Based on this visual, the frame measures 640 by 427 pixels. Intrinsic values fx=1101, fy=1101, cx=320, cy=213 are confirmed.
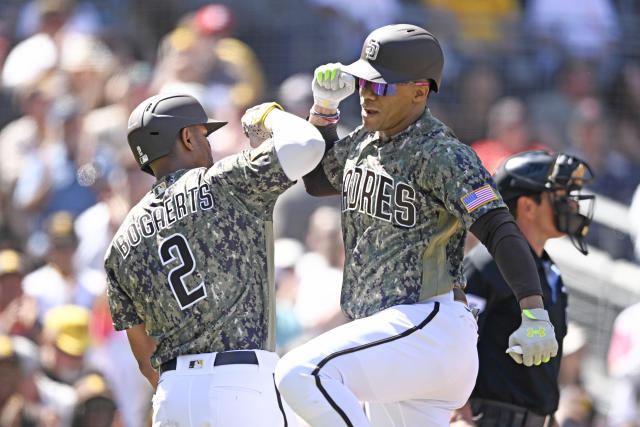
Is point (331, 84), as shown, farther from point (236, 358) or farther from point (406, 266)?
point (236, 358)

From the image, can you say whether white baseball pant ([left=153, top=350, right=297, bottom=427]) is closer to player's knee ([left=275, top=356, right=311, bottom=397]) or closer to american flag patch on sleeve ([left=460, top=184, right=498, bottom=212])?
player's knee ([left=275, top=356, right=311, bottom=397])

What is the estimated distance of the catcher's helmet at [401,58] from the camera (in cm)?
396

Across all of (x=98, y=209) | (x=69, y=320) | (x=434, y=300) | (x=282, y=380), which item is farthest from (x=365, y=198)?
(x=98, y=209)

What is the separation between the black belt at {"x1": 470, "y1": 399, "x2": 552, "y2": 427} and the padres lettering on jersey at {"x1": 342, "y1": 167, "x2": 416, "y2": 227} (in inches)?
53.3

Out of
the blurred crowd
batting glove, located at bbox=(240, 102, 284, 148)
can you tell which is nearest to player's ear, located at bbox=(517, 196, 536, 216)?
batting glove, located at bbox=(240, 102, 284, 148)

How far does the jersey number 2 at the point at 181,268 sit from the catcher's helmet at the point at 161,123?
1.26ft

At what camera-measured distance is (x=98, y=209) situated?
876 centimetres

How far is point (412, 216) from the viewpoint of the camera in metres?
3.88

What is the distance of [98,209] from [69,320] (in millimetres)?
1074

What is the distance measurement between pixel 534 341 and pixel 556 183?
5.74ft

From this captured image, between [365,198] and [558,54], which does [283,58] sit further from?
[365,198]

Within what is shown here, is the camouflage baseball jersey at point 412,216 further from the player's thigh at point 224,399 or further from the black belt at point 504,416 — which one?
the black belt at point 504,416

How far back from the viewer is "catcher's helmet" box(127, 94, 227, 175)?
4367mm

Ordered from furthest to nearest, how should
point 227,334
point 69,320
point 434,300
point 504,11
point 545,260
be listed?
point 504,11 < point 69,320 < point 545,260 < point 227,334 < point 434,300
